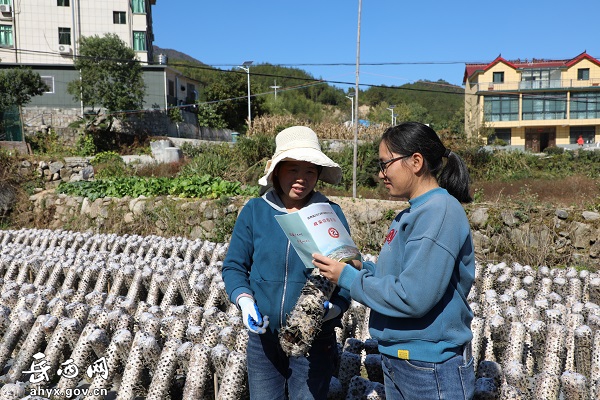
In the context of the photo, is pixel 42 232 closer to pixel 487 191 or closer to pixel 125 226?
pixel 125 226

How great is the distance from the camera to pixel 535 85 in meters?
34.3

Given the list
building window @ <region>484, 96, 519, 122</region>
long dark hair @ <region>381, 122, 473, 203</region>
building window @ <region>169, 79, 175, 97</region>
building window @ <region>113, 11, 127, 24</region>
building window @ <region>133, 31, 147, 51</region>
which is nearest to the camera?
long dark hair @ <region>381, 122, 473, 203</region>

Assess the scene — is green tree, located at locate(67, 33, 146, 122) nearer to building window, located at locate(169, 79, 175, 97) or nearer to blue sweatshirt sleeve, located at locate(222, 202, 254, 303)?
building window, located at locate(169, 79, 175, 97)

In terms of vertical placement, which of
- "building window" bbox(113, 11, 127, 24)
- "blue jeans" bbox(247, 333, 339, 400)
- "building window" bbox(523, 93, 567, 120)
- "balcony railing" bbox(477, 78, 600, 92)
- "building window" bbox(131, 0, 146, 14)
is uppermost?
"building window" bbox(131, 0, 146, 14)

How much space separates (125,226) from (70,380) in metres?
6.98

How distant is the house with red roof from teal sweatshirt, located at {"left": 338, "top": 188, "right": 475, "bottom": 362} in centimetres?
3380

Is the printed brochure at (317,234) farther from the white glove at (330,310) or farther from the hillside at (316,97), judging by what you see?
the hillside at (316,97)

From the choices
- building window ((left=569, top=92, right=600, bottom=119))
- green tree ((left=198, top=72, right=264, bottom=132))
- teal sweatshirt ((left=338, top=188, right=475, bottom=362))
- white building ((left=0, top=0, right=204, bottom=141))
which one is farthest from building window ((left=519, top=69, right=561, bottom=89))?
teal sweatshirt ((left=338, top=188, right=475, bottom=362))

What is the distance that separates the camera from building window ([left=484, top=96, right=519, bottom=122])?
34031 millimetres

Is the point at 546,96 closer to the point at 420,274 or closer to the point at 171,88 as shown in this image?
the point at 171,88

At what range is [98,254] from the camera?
18.7 feet

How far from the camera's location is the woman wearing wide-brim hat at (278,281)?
82.0 inches

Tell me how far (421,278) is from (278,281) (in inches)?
27.4

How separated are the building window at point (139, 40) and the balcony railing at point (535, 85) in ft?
65.6
